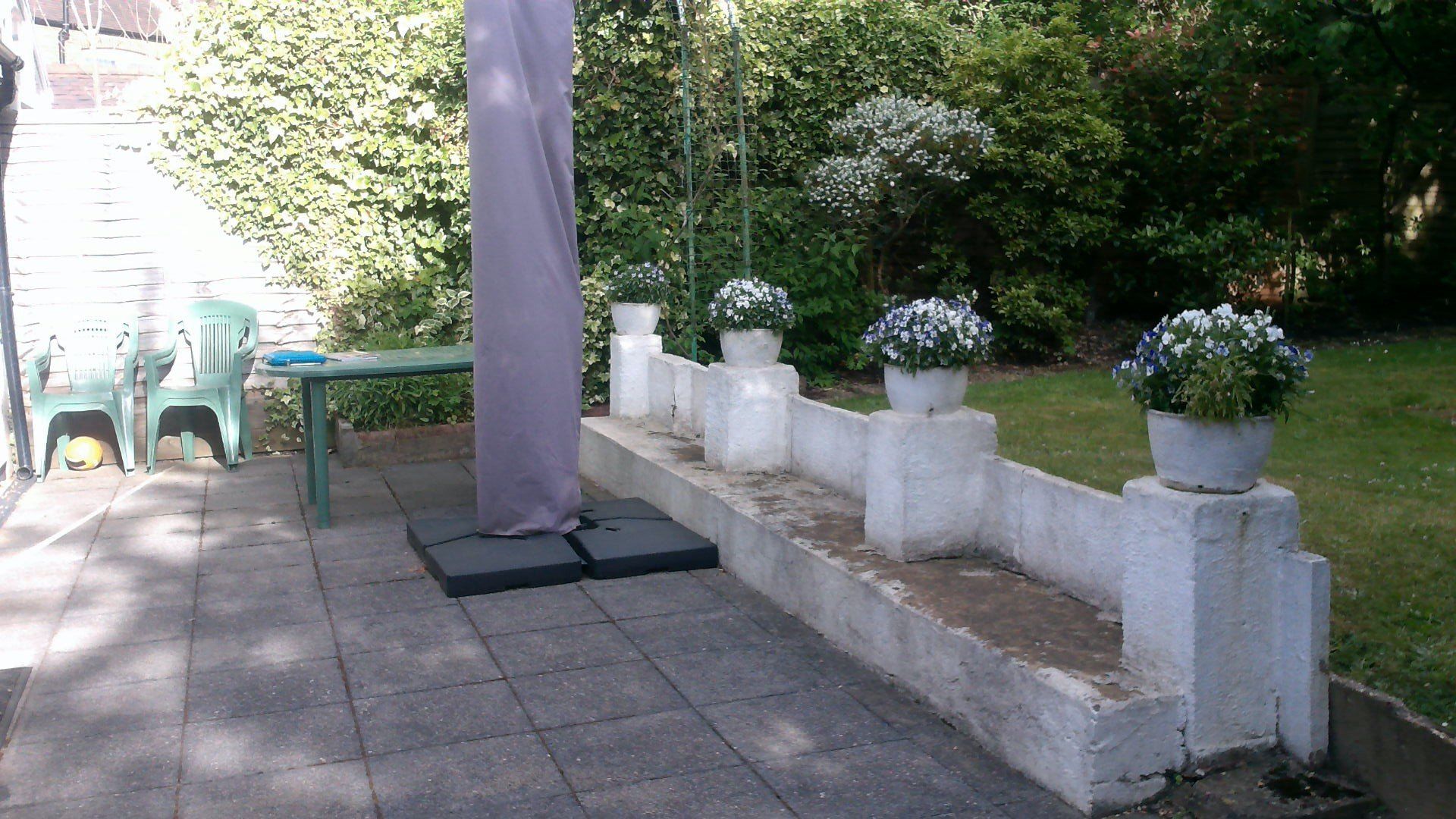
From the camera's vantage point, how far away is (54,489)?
6.92 metres

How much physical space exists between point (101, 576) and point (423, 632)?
175cm

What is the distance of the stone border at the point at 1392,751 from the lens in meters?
2.75

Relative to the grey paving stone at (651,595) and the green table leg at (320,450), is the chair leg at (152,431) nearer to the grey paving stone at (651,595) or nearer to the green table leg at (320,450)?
the green table leg at (320,450)

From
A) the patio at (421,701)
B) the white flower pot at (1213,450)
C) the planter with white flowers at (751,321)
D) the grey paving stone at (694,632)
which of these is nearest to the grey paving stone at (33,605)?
the patio at (421,701)

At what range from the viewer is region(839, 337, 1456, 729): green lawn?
333 cm

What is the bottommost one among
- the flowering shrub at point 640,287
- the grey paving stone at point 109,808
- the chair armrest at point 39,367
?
the grey paving stone at point 109,808

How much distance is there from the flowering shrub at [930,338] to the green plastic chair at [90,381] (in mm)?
5272

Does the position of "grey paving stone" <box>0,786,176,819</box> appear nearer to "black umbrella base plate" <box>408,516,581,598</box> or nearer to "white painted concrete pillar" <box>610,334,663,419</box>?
"black umbrella base plate" <box>408,516,581,598</box>

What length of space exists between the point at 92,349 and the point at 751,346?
4533 mm

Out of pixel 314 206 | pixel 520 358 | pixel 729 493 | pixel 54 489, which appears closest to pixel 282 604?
pixel 520 358

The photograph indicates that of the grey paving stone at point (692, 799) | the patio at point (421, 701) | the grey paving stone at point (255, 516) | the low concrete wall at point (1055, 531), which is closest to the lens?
the grey paving stone at point (692, 799)

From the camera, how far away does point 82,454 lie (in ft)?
24.1

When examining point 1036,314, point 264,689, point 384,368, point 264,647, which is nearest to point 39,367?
point 384,368

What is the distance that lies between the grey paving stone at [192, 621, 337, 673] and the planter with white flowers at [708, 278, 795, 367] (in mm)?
2080
